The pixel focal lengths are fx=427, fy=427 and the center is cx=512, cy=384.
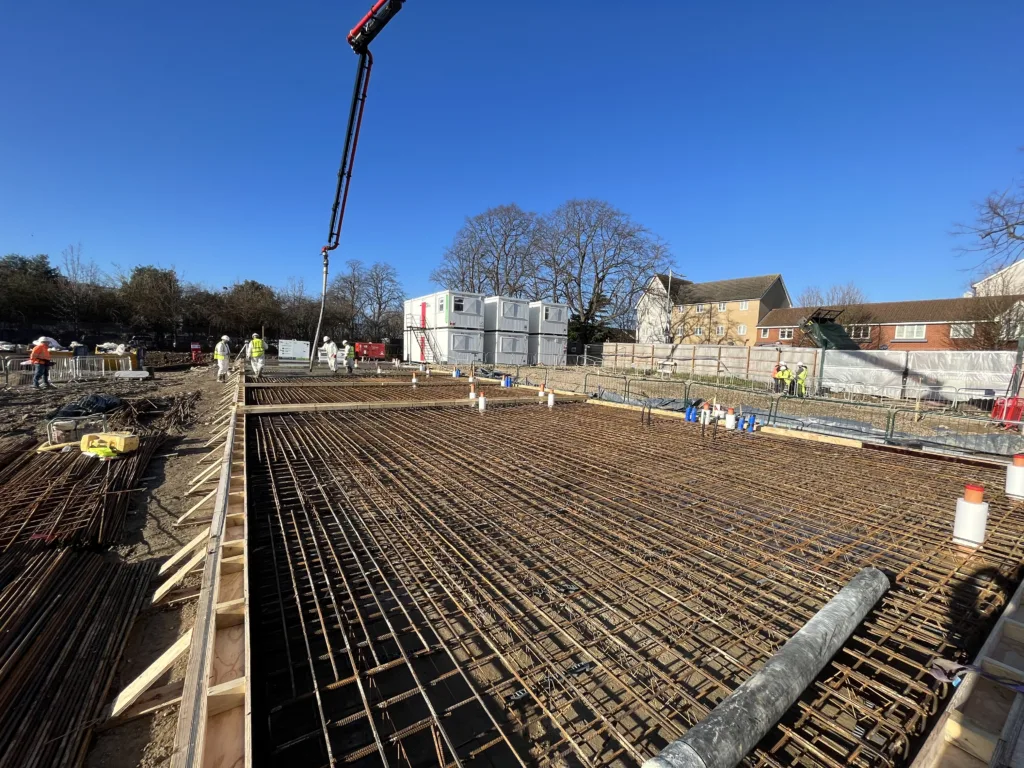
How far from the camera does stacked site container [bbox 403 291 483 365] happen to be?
29172 mm

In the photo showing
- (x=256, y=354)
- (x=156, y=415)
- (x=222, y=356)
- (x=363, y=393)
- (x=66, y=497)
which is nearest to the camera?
(x=66, y=497)

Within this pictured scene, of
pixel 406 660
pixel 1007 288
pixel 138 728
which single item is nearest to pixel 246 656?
pixel 406 660

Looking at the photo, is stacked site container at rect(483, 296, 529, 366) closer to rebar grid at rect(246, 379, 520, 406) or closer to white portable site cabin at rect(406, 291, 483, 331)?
white portable site cabin at rect(406, 291, 483, 331)

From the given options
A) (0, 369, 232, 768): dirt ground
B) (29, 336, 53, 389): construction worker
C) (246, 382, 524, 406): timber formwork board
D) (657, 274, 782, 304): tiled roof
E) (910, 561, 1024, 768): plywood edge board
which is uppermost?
(657, 274, 782, 304): tiled roof

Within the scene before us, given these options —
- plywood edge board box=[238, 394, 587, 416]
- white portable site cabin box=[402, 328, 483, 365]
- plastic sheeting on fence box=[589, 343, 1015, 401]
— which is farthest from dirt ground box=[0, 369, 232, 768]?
white portable site cabin box=[402, 328, 483, 365]

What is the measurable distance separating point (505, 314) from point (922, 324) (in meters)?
28.7

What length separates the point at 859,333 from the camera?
32156 mm

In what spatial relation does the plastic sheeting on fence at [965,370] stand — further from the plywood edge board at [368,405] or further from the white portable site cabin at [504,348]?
the white portable site cabin at [504,348]

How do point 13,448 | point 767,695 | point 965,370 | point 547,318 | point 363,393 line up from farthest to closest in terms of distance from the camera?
point 547,318 < point 965,370 < point 363,393 < point 13,448 < point 767,695

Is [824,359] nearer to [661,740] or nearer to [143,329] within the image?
[661,740]

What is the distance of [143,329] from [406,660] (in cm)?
4320

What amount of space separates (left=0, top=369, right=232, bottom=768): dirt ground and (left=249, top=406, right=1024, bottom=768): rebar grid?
2.42 feet

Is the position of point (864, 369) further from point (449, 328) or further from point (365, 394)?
point (449, 328)

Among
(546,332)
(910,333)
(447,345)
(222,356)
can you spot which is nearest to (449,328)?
(447,345)
